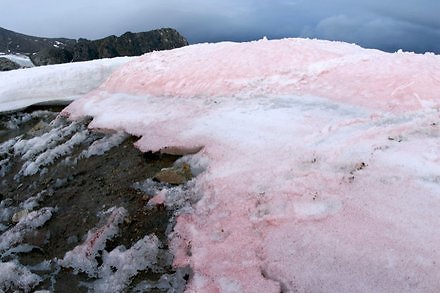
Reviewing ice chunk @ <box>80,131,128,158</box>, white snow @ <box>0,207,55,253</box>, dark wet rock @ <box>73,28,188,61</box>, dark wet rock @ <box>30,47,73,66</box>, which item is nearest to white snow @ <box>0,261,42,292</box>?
white snow @ <box>0,207,55,253</box>

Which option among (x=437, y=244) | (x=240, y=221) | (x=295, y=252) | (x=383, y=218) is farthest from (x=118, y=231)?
(x=437, y=244)

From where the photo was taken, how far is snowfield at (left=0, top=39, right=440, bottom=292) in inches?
160

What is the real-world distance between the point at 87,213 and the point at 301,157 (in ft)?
9.75

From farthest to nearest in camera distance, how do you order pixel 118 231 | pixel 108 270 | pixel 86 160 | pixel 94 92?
pixel 94 92 < pixel 86 160 < pixel 118 231 < pixel 108 270

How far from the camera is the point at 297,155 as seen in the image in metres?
5.93

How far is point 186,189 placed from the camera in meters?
5.93

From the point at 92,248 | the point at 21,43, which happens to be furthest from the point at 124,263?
the point at 21,43

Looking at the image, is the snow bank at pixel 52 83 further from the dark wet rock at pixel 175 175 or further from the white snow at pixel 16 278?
the white snow at pixel 16 278

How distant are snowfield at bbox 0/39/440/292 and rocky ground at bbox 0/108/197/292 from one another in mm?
211

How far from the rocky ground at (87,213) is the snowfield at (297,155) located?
0.21 metres

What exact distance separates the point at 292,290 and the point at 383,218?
4.23 feet

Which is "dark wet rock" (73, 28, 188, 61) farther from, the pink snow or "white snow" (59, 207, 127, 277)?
"white snow" (59, 207, 127, 277)

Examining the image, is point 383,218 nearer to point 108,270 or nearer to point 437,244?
point 437,244

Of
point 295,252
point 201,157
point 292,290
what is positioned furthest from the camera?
point 201,157
